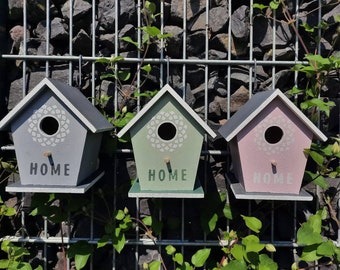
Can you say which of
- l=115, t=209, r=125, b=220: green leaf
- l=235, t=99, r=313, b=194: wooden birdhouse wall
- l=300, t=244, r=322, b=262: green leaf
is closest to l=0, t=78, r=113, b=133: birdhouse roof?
l=115, t=209, r=125, b=220: green leaf

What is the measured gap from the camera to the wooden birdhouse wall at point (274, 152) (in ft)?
4.12

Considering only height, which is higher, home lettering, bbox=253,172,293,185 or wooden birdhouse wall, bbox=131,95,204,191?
wooden birdhouse wall, bbox=131,95,204,191

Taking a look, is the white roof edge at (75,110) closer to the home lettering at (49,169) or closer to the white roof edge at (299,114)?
the home lettering at (49,169)

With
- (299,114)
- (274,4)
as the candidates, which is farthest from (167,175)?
(274,4)

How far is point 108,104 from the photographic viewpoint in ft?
5.34

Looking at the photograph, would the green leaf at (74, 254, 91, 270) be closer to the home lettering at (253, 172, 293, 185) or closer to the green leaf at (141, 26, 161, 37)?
the home lettering at (253, 172, 293, 185)

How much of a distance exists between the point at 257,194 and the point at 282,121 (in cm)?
27

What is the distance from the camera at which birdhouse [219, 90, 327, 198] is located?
4.12 ft

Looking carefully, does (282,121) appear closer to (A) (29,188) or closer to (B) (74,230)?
(A) (29,188)

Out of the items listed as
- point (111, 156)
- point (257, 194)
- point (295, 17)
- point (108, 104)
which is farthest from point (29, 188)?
point (295, 17)

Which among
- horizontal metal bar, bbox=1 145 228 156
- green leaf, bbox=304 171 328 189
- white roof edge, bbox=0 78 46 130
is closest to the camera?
white roof edge, bbox=0 78 46 130

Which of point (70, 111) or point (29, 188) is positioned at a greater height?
point (70, 111)

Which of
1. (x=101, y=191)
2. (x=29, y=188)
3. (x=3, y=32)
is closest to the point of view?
(x=29, y=188)

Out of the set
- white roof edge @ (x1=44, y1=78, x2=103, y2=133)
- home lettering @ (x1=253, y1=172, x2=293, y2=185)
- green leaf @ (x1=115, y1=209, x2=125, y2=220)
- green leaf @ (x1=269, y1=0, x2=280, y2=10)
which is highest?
green leaf @ (x1=269, y1=0, x2=280, y2=10)
